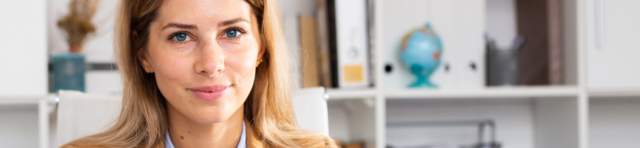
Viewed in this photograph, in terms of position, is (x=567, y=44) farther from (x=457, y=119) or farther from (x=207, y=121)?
(x=207, y=121)

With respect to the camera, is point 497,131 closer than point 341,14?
No

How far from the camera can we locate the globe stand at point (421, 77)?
54.2 inches

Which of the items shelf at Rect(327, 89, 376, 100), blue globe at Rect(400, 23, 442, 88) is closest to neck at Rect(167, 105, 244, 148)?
shelf at Rect(327, 89, 376, 100)

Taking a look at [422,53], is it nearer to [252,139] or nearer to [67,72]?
[252,139]

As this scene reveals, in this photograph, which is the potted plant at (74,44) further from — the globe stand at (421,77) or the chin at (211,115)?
the globe stand at (421,77)

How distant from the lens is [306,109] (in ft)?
3.22

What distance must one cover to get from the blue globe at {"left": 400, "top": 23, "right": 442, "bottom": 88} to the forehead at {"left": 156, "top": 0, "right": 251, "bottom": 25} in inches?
28.9

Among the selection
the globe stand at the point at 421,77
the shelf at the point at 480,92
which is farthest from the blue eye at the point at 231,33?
the globe stand at the point at 421,77

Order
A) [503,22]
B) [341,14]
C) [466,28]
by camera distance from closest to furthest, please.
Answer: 1. [341,14]
2. [466,28]
3. [503,22]

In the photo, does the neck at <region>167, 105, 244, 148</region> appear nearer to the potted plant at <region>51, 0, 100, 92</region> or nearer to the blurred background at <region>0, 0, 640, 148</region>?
the blurred background at <region>0, 0, 640, 148</region>

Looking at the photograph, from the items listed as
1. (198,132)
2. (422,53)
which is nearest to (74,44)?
(198,132)

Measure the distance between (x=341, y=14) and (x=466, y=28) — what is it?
0.45m

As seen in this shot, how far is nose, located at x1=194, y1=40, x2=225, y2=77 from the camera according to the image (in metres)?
0.69

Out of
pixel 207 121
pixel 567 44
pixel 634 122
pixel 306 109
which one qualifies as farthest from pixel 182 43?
pixel 634 122
